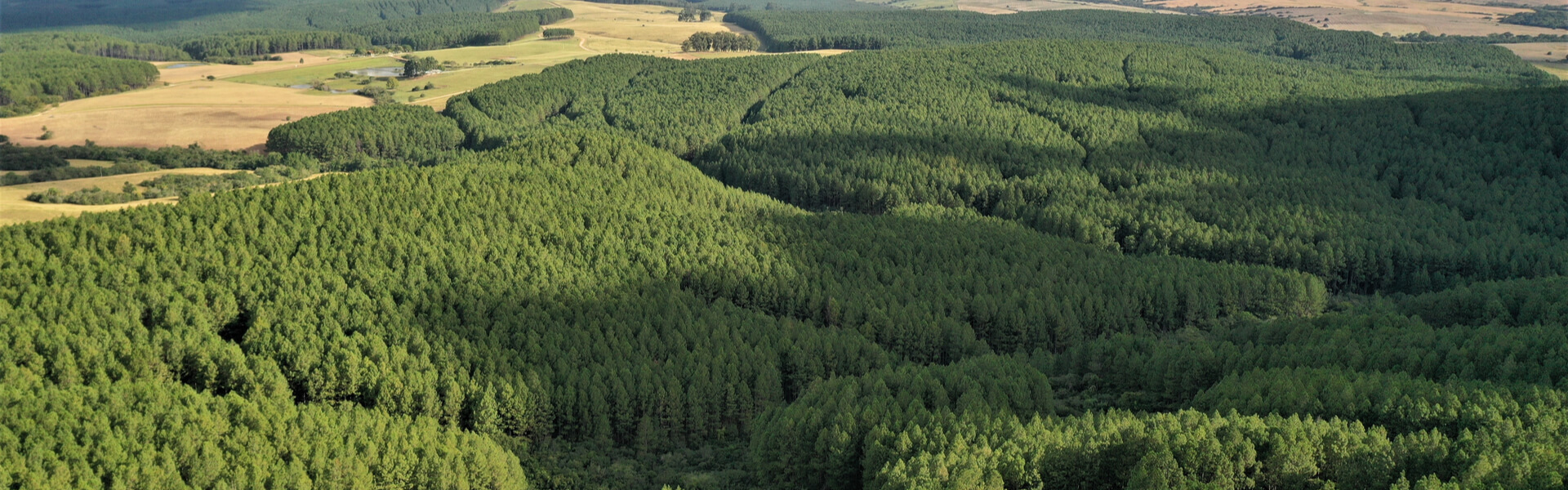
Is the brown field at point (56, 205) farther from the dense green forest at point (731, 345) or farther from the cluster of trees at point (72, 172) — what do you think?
the dense green forest at point (731, 345)

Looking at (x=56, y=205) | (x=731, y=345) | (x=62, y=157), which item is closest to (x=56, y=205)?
(x=56, y=205)

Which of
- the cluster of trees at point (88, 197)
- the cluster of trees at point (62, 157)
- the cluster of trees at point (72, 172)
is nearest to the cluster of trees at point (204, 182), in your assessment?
the cluster of trees at point (88, 197)

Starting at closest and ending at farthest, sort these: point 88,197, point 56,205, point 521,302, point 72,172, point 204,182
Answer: point 521,302 < point 56,205 < point 88,197 < point 72,172 < point 204,182

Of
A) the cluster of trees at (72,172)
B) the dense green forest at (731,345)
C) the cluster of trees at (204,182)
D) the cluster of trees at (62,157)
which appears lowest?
the dense green forest at (731,345)

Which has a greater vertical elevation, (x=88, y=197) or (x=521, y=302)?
(x=88, y=197)

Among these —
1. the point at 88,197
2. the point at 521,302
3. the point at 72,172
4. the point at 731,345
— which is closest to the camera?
the point at 731,345

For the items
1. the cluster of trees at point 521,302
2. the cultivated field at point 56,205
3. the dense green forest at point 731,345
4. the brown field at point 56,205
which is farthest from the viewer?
the cultivated field at point 56,205

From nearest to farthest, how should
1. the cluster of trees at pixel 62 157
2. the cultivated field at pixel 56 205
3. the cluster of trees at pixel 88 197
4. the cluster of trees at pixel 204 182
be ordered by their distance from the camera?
the cultivated field at pixel 56 205
the cluster of trees at pixel 88 197
the cluster of trees at pixel 204 182
the cluster of trees at pixel 62 157

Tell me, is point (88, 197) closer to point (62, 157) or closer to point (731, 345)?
point (62, 157)
